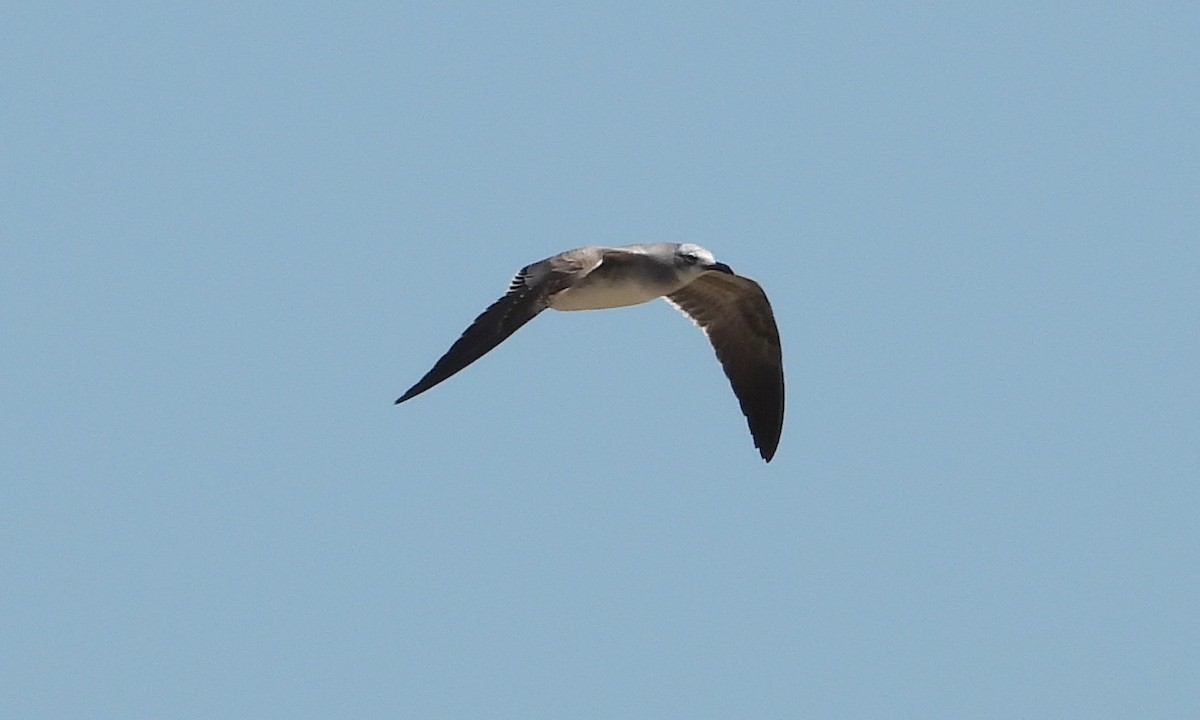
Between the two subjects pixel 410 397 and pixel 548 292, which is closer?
pixel 410 397

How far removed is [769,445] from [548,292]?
558cm

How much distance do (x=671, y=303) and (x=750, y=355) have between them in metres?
1.21

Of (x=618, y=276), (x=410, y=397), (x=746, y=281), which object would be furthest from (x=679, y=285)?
(x=410, y=397)

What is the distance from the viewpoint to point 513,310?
1973cm

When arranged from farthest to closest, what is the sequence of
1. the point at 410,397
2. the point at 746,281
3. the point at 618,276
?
the point at 746,281
the point at 618,276
the point at 410,397

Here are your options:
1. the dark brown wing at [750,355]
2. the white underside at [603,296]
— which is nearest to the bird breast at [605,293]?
the white underside at [603,296]

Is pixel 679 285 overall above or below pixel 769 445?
above

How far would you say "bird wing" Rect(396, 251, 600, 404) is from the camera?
18.9 m

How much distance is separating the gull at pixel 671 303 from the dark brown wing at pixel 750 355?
0.01 metres

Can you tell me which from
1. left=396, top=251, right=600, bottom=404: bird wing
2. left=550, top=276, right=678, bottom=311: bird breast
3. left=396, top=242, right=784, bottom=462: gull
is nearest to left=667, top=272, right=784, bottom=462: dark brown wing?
left=396, top=242, right=784, bottom=462: gull

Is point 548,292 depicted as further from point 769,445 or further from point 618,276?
point 769,445

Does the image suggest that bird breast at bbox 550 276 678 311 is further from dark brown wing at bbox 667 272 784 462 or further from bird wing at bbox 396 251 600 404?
dark brown wing at bbox 667 272 784 462

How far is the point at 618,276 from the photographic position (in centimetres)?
2175

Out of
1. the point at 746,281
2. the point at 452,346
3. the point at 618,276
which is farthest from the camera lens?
the point at 746,281
